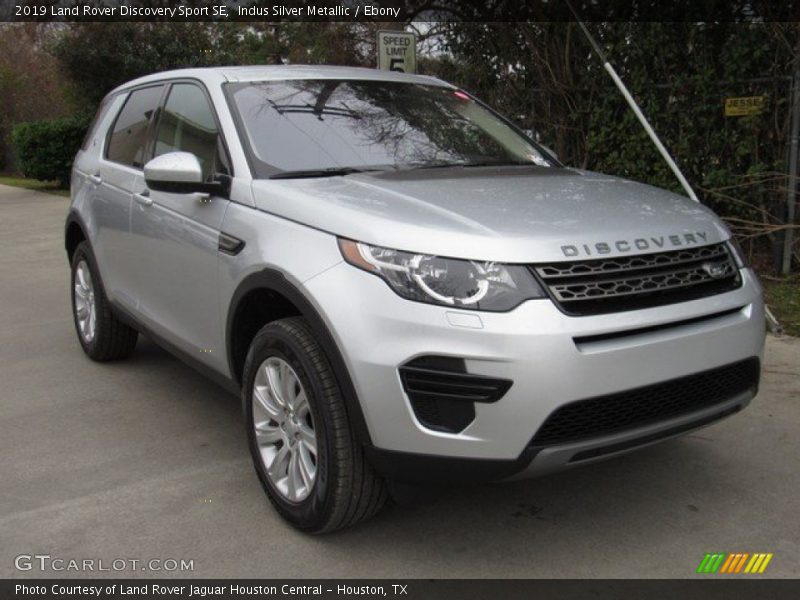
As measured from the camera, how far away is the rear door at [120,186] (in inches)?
176

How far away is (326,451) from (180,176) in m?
1.35

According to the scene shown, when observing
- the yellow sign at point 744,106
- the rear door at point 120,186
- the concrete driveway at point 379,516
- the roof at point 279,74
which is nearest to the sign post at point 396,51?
the yellow sign at point 744,106

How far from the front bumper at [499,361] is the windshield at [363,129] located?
97 centimetres

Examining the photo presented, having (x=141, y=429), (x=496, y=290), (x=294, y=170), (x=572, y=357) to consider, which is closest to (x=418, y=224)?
(x=496, y=290)

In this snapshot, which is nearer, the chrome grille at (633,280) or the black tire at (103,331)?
the chrome grille at (633,280)

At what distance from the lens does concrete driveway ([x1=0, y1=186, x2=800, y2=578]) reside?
2.91m

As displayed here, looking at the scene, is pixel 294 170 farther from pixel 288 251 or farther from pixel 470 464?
pixel 470 464

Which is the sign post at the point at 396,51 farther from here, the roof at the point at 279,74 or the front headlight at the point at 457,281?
the front headlight at the point at 457,281

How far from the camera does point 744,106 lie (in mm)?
6824

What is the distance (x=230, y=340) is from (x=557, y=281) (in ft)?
4.67

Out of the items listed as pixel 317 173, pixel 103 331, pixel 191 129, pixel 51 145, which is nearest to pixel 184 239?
pixel 191 129

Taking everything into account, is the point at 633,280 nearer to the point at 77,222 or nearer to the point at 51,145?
the point at 77,222

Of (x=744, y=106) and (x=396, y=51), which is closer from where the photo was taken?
(x=744, y=106)

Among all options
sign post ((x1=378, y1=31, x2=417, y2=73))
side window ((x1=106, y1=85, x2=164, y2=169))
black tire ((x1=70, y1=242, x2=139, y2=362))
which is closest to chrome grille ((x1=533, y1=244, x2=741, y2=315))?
side window ((x1=106, y1=85, x2=164, y2=169))
